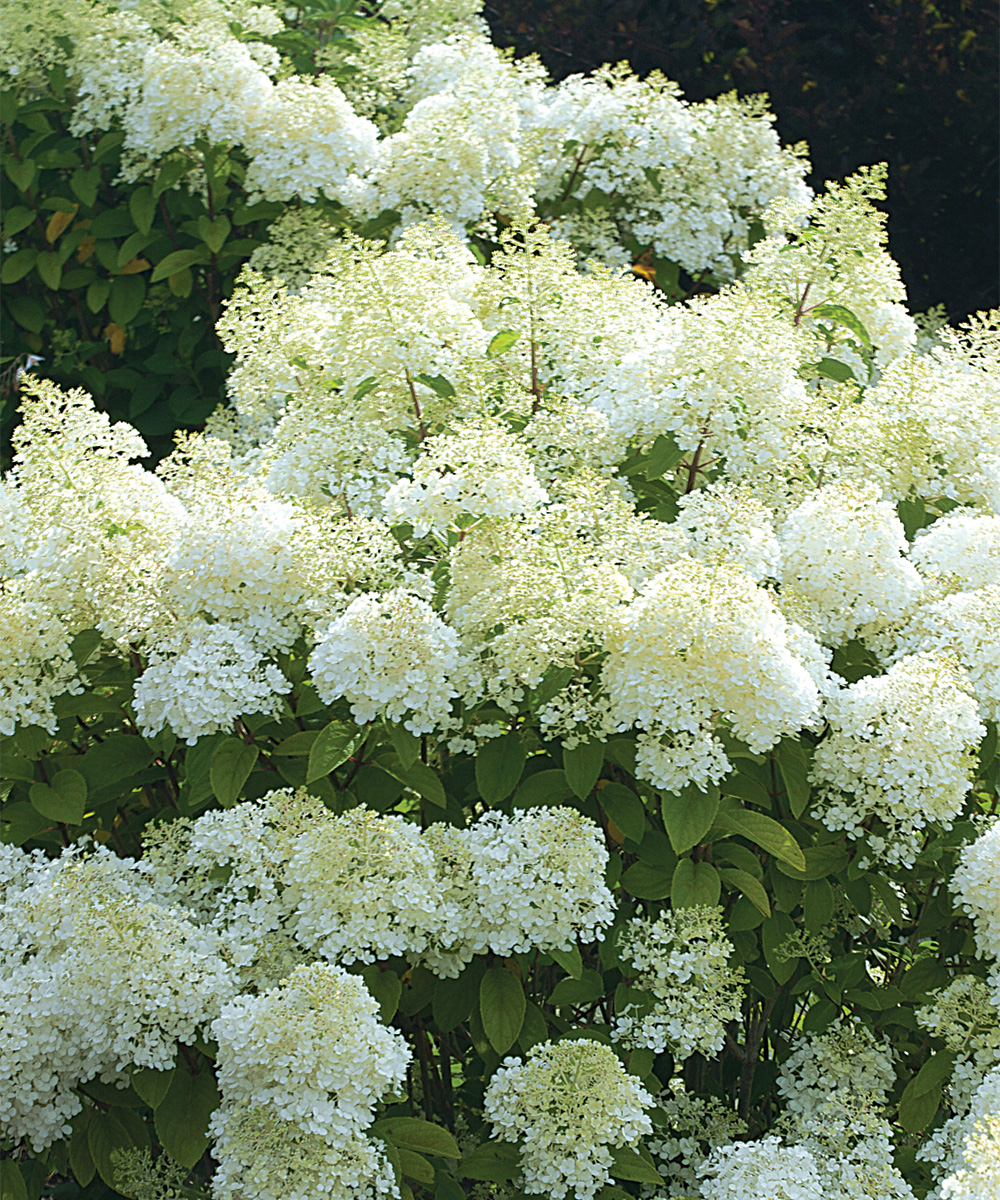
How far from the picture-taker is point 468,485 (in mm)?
2506

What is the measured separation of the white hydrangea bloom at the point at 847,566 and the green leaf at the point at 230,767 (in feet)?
3.61

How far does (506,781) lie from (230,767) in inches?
20.0

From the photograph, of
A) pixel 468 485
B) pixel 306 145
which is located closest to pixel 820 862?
pixel 468 485

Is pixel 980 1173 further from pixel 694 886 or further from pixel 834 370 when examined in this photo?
pixel 834 370

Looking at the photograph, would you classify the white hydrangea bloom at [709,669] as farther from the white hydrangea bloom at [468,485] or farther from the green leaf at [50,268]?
the green leaf at [50,268]

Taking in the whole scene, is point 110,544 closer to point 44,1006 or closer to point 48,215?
point 44,1006

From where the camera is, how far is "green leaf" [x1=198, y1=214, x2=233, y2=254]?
14.6 ft

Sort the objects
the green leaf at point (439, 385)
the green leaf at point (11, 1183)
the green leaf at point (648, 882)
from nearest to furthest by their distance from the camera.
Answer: the green leaf at point (11, 1183), the green leaf at point (648, 882), the green leaf at point (439, 385)

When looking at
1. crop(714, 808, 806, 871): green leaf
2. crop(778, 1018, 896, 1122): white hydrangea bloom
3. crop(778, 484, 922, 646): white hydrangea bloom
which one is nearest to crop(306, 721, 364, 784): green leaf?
crop(714, 808, 806, 871): green leaf

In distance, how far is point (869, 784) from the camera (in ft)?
7.69

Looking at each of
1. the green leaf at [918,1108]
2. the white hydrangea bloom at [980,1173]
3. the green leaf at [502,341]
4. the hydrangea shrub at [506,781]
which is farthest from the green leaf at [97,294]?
the white hydrangea bloom at [980,1173]

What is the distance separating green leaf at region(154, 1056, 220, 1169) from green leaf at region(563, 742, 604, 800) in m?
0.80

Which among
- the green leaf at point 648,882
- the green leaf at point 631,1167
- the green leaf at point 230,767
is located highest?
the green leaf at point 648,882

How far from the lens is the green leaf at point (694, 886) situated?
2252 mm
